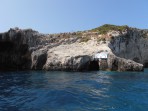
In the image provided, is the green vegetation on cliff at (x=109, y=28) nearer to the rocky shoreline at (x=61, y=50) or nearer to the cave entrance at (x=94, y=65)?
the rocky shoreline at (x=61, y=50)

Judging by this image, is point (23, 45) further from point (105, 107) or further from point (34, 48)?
point (105, 107)

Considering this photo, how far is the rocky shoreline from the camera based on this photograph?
152 feet

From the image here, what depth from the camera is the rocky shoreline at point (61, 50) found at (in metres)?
46.3

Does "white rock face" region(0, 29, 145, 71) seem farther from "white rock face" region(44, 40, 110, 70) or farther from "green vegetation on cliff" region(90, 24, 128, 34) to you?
"green vegetation on cliff" region(90, 24, 128, 34)

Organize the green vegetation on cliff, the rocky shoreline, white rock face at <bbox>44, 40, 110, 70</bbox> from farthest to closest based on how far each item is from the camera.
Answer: the green vegetation on cliff, the rocky shoreline, white rock face at <bbox>44, 40, 110, 70</bbox>

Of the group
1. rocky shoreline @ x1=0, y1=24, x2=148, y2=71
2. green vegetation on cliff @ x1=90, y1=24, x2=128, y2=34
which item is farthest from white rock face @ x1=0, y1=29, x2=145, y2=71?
green vegetation on cliff @ x1=90, y1=24, x2=128, y2=34

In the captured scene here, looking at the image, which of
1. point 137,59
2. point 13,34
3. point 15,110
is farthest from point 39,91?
point 137,59

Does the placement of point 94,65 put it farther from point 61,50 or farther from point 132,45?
point 132,45

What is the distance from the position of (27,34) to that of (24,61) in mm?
5615

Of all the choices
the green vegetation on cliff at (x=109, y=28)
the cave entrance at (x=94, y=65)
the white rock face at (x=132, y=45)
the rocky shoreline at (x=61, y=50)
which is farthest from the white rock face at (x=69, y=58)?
the green vegetation on cliff at (x=109, y=28)

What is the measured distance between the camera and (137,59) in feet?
224

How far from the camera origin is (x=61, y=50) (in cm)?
5028

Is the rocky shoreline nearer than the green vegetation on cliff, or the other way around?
the rocky shoreline

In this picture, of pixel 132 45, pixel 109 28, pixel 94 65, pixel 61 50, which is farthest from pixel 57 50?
pixel 132 45
